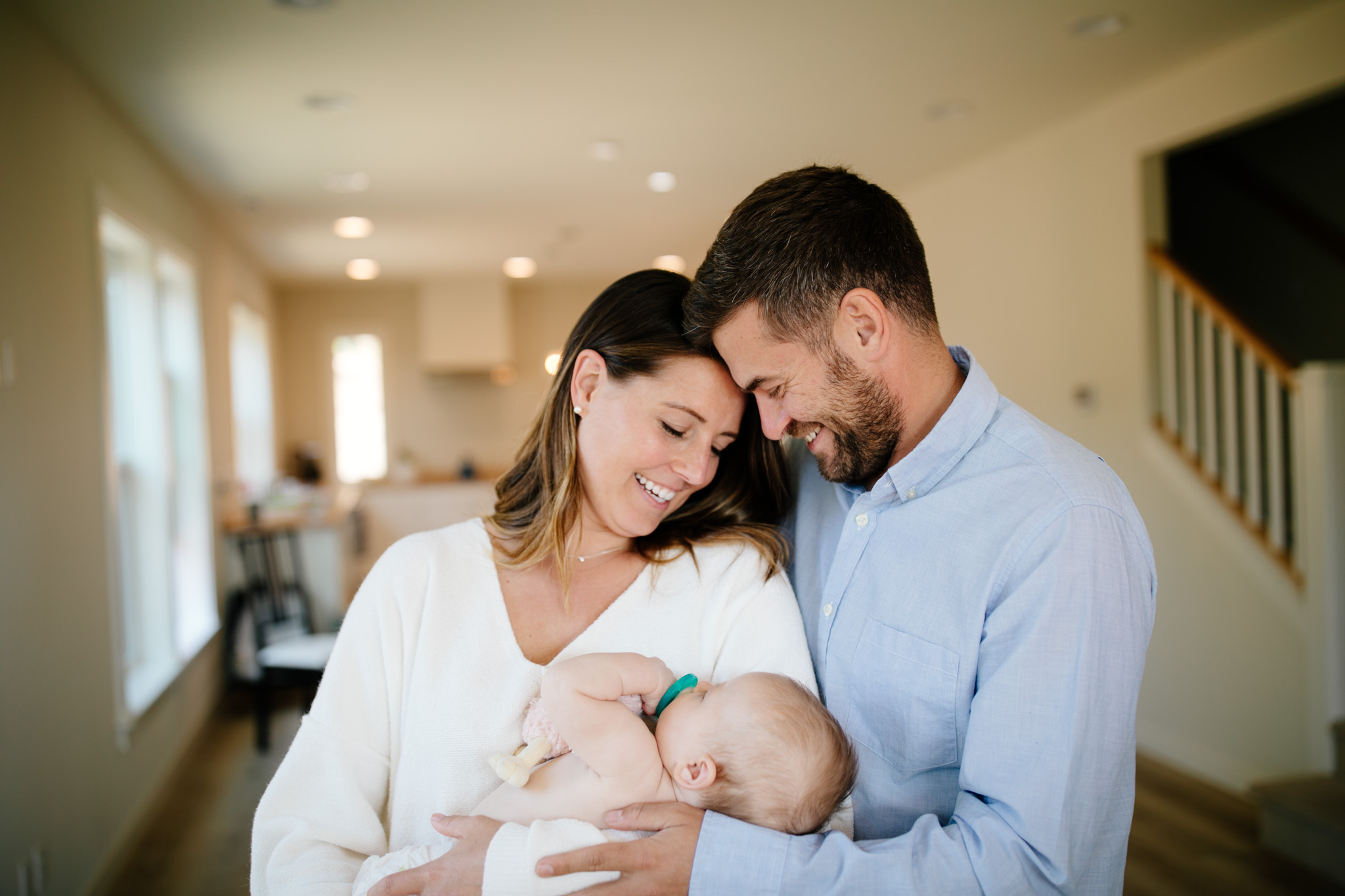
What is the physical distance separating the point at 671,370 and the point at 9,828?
8.40ft

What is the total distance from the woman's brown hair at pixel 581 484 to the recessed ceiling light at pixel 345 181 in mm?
4022

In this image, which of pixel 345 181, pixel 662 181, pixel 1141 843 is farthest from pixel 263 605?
pixel 1141 843

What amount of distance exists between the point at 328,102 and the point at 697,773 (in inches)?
144

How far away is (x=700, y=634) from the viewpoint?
1.51m

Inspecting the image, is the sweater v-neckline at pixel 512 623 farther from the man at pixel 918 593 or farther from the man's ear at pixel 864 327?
the man's ear at pixel 864 327

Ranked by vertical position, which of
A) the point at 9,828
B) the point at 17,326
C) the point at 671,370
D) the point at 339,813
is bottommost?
the point at 9,828

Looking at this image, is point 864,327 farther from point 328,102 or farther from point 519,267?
point 519,267

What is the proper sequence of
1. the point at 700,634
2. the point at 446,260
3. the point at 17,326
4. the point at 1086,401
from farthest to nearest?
the point at 446,260 → the point at 1086,401 → the point at 17,326 → the point at 700,634

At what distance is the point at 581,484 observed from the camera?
165cm

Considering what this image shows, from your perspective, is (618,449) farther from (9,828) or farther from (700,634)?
(9,828)

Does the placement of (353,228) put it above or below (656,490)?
above

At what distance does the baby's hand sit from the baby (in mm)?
37

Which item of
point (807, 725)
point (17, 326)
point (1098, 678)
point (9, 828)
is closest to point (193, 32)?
point (17, 326)

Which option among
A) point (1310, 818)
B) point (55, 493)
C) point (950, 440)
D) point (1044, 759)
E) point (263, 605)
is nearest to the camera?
point (1044, 759)
